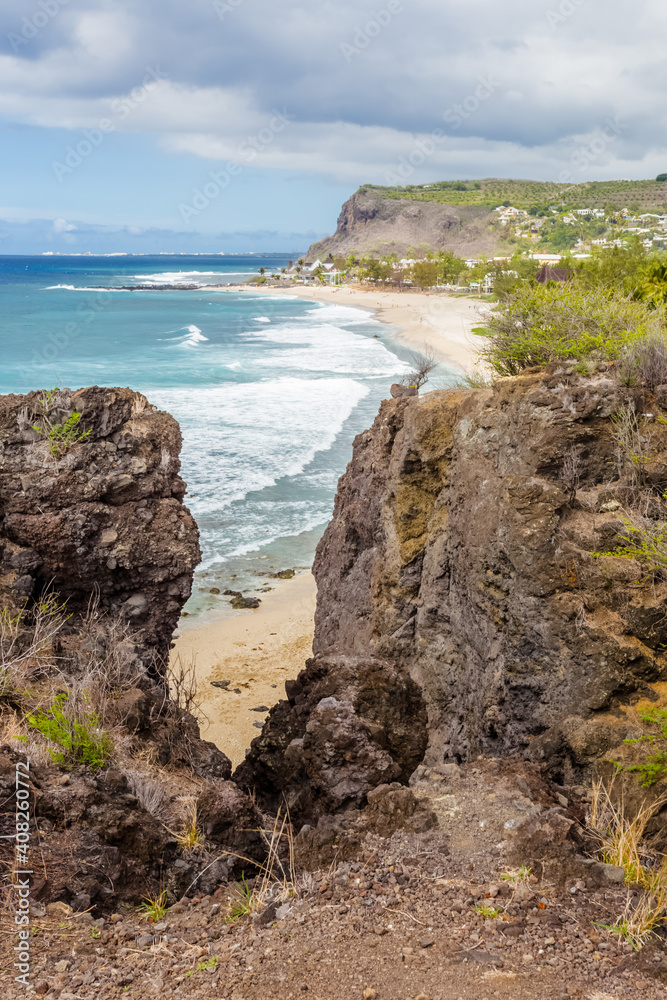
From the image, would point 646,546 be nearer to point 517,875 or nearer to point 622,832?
point 622,832

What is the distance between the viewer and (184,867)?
493 cm

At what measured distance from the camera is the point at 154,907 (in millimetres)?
4480

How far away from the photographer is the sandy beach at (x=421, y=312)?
154 ft

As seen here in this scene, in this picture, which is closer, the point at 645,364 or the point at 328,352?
the point at 645,364

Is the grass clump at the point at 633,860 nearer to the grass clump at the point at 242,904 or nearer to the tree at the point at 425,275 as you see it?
the grass clump at the point at 242,904

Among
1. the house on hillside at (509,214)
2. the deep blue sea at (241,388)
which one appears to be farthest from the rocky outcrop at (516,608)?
the house on hillside at (509,214)

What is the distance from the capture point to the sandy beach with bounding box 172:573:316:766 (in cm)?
1060

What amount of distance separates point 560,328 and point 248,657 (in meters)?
7.79

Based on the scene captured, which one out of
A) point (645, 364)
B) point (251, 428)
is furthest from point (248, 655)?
→ point (251, 428)

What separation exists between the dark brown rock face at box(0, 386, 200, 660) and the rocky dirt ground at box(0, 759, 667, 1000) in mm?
3710

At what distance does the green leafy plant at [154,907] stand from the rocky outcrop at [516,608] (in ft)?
5.00

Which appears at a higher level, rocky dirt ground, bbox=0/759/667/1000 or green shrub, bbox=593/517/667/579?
green shrub, bbox=593/517/667/579

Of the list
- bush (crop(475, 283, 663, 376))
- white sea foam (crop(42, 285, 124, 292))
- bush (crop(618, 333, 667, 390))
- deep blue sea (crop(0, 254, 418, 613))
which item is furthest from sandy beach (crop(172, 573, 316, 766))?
white sea foam (crop(42, 285, 124, 292))

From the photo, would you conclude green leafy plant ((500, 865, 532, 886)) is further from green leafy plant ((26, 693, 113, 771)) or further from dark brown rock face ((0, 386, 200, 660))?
dark brown rock face ((0, 386, 200, 660))
